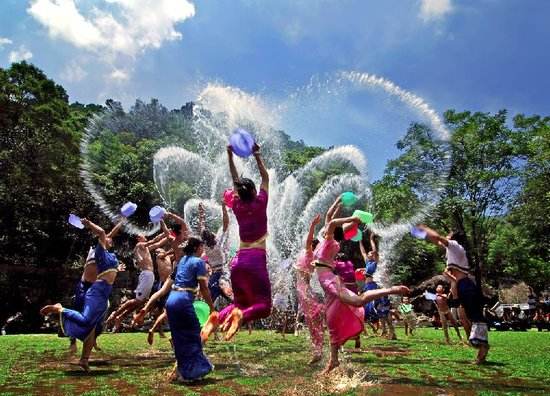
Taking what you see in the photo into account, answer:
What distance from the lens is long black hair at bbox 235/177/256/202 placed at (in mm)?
6176

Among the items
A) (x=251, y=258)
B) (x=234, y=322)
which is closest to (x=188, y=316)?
(x=234, y=322)

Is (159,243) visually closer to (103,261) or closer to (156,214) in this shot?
(156,214)

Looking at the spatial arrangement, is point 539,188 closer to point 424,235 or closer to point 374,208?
point 374,208

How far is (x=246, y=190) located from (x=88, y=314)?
322 centimetres

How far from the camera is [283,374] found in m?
7.01

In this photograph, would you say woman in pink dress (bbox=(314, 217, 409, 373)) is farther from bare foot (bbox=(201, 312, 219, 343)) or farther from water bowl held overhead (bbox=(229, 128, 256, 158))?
bare foot (bbox=(201, 312, 219, 343))

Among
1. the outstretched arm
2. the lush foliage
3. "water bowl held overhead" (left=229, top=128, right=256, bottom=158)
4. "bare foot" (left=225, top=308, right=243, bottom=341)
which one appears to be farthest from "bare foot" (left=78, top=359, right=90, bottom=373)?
the lush foliage

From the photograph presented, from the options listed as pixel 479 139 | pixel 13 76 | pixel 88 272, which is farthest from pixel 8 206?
pixel 479 139

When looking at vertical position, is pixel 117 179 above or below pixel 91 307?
above

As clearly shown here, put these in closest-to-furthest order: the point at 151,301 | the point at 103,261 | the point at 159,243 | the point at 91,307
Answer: the point at 91,307, the point at 103,261, the point at 151,301, the point at 159,243

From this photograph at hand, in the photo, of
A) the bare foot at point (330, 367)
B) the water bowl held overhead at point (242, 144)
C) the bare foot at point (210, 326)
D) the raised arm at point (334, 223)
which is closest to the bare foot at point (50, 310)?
the bare foot at point (210, 326)

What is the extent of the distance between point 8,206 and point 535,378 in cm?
2866

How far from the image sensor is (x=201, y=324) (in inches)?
260

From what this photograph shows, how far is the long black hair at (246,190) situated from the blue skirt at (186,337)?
1.46 metres
